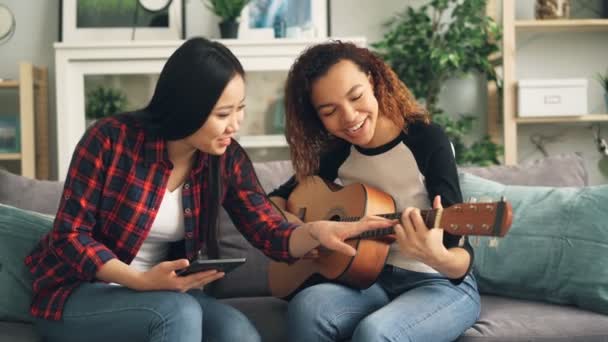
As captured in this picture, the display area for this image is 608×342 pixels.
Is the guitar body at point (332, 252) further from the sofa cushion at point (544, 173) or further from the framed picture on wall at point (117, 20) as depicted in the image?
the framed picture on wall at point (117, 20)

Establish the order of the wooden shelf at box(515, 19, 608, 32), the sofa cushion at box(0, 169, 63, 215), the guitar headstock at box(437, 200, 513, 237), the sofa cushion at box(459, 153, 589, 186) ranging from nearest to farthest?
the guitar headstock at box(437, 200, 513, 237), the sofa cushion at box(0, 169, 63, 215), the sofa cushion at box(459, 153, 589, 186), the wooden shelf at box(515, 19, 608, 32)

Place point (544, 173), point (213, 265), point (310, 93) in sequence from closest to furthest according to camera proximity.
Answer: point (213, 265) → point (310, 93) → point (544, 173)

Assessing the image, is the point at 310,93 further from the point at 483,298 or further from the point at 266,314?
the point at 483,298

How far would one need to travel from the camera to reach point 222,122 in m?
1.50

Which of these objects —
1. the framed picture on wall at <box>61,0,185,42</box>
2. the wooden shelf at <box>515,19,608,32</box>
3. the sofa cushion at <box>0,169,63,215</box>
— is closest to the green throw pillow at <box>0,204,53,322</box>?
the sofa cushion at <box>0,169,63,215</box>

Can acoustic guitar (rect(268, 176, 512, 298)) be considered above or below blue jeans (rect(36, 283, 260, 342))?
above

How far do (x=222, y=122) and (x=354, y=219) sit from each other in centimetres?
39

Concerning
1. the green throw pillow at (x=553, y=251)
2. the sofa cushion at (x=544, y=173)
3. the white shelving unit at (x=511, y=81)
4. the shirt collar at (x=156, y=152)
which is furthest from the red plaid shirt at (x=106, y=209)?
the white shelving unit at (x=511, y=81)

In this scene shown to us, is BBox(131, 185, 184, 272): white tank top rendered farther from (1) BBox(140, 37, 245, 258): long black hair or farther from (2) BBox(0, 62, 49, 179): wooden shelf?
(2) BBox(0, 62, 49, 179): wooden shelf

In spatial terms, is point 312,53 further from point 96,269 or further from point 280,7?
point 280,7

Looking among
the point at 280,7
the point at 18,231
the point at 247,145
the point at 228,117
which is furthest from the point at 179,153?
the point at 280,7

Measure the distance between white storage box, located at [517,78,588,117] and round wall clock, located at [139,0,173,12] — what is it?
1633 mm

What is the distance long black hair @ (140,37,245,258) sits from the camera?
57.4 inches

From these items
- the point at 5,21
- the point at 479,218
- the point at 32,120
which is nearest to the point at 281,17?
the point at 32,120
